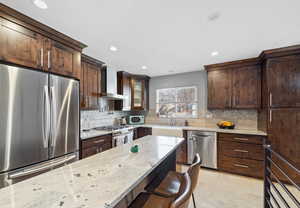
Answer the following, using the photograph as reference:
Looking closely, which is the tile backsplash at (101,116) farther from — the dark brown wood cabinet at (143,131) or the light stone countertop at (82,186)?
the light stone countertop at (82,186)

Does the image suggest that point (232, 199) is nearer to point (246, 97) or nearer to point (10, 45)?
point (246, 97)

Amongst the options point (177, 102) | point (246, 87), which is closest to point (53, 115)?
point (177, 102)

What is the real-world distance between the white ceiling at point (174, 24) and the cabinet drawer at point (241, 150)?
1883 millimetres

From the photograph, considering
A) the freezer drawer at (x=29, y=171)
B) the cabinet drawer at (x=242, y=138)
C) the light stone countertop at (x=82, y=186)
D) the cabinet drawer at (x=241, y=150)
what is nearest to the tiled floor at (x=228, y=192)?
the cabinet drawer at (x=241, y=150)

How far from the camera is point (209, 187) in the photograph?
2.49 meters

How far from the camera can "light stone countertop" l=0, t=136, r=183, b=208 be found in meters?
0.72

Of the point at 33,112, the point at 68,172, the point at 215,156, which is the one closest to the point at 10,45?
the point at 33,112

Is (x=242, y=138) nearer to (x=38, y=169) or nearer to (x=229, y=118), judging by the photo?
(x=229, y=118)

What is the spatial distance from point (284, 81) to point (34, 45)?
4.05m

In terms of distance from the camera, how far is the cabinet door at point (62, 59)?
1.92m

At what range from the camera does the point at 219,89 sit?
3.43 m

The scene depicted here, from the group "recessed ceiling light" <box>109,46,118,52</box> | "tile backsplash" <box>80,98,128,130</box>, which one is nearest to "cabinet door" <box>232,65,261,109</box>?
"recessed ceiling light" <box>109,46,118,52</box>

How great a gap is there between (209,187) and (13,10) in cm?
375

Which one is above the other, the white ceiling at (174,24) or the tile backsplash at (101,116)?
the white ceiling at (174,24)
